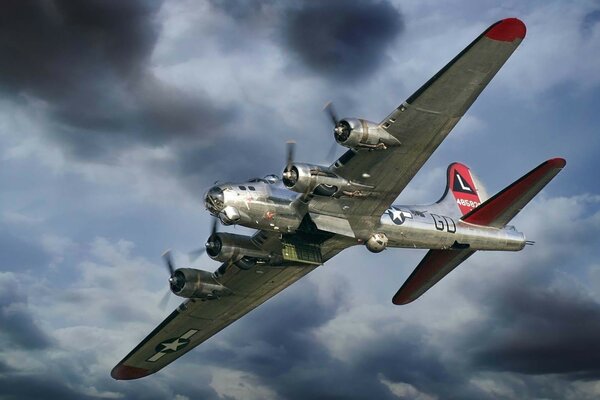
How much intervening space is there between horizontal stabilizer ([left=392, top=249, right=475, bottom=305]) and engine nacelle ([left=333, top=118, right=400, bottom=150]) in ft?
33.0

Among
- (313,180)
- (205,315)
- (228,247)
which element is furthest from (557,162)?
(205,315)

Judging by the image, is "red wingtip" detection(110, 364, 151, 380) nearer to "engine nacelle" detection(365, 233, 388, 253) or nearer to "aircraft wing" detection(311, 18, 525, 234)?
"engine nacelle" detection(365, 233, 388, 253)

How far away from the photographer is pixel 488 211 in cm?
3569

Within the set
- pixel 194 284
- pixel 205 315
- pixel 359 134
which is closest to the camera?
pixel 359 134

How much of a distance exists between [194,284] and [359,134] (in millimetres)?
11677

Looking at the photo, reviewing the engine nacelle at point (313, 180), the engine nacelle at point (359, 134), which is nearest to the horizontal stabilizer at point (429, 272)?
the engine nacelle at point (313, 180)

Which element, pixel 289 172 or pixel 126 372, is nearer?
pixel 289 172

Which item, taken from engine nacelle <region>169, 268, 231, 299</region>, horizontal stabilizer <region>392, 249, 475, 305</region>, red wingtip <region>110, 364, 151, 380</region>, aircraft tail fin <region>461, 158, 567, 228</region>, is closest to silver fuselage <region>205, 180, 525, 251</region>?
aircraft tail fin <region>461, 158, 567, 228</region>

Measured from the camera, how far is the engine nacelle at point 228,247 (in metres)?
32.6

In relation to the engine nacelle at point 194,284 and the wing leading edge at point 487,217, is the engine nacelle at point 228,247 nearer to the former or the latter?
the engine nacelle at point 194,284

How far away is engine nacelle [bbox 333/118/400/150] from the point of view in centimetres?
2798

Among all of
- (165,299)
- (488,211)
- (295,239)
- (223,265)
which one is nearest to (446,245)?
(488,211)

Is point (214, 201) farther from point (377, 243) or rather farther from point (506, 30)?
point (506, 30)

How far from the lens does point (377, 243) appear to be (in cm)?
3262
